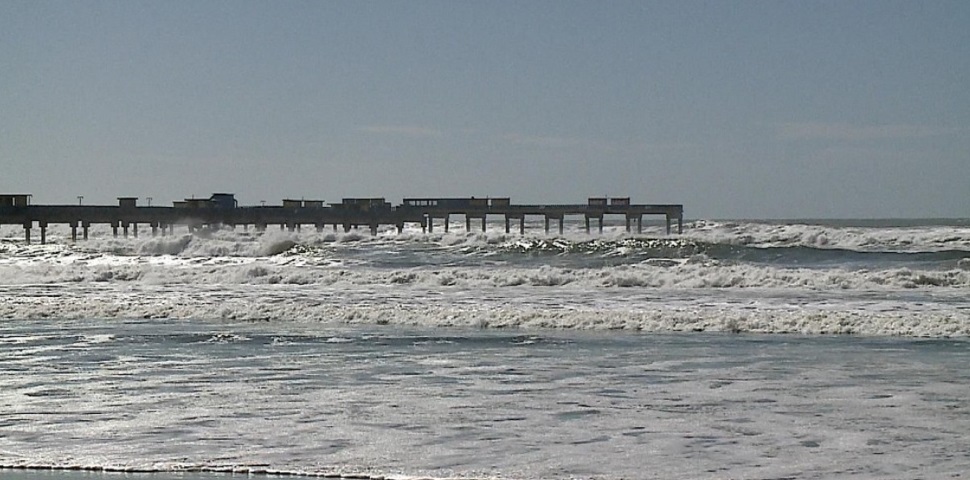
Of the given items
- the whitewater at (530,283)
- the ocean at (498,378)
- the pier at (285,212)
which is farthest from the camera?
the pier at (285,212)

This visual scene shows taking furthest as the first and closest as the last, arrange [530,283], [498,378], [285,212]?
[285,212], [530,283], [498,378]

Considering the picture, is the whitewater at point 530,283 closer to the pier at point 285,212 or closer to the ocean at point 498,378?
the ocean at point 498,378

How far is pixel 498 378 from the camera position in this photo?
1325 centimetres

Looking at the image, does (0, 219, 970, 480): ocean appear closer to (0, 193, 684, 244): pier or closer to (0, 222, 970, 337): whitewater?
(0, 222, 970, 337): whitewater

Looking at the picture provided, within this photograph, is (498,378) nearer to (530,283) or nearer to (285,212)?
(530,283)

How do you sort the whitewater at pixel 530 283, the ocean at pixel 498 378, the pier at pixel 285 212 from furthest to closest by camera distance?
the pier at pixel 285 212 → the whitewater at pixel 530 283 → the ocean at pixel 498 378

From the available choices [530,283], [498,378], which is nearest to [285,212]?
[530,283]

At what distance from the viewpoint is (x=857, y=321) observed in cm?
1866

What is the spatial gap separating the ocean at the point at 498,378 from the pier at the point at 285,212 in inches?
1015

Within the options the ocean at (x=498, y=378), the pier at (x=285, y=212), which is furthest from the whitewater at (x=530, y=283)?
the pier at (x=285, y=212)

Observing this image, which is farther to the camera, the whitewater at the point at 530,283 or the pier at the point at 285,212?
the pier at the point at 285,212

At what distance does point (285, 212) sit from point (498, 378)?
145ft

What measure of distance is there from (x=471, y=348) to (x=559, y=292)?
10.5 meters

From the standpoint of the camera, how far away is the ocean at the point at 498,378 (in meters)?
9.10
